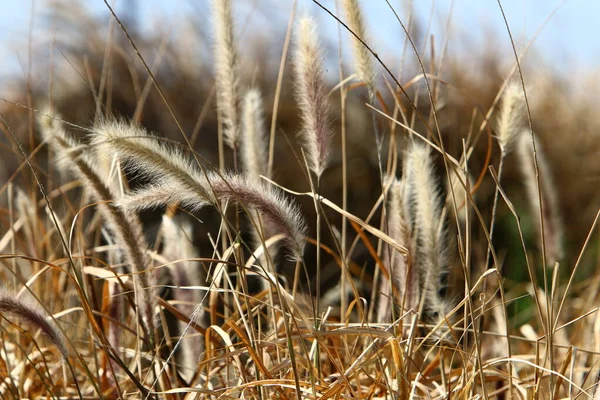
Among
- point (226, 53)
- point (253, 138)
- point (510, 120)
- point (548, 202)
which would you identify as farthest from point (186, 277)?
point (548, 202)

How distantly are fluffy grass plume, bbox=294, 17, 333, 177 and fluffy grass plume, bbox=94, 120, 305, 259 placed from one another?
145 mm

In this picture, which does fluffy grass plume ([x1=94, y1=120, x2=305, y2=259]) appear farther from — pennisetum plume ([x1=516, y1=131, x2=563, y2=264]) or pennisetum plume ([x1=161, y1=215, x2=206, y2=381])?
pennisetum plume ([x1=516, y1=131, x2=563, y2=264])

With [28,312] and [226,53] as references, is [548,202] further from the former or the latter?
[28,312]

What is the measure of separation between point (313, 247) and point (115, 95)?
1.05 metres

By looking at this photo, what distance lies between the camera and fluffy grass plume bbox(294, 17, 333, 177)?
101 cm

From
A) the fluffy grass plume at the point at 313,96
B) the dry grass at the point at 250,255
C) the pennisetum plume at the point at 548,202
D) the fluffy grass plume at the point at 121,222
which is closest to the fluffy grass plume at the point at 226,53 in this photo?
the dry grass at the point at 250,255

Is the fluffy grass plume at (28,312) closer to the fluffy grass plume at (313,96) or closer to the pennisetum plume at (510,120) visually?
the fluffy grass plume at (313,96)

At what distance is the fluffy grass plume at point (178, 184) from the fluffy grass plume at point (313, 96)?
0.48 feet

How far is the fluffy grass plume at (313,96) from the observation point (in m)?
1.01

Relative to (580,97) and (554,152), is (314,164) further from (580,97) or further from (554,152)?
(580,97)

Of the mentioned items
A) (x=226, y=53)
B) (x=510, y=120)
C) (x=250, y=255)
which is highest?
(x=226, y=53)

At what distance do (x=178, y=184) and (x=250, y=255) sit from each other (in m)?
0.93

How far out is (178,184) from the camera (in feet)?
2.64

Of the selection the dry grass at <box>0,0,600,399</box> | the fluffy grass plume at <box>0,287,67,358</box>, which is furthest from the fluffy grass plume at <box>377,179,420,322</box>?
the fluffy grass plume at <box>0,287,67,358</box>
